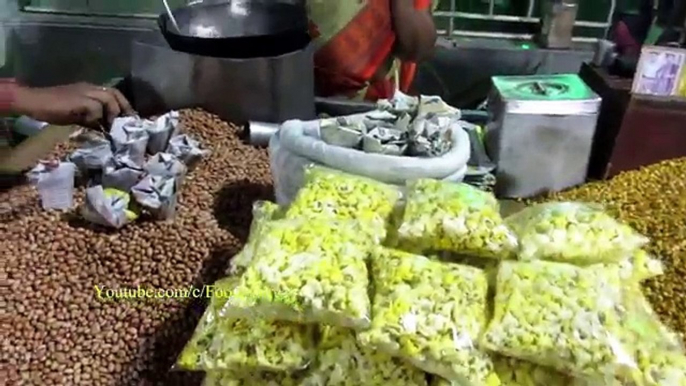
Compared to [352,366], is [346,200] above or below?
above

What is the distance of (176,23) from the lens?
172 centimetres

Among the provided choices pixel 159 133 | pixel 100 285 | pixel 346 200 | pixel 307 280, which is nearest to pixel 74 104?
pixel 159 133

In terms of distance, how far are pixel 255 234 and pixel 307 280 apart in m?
0.18

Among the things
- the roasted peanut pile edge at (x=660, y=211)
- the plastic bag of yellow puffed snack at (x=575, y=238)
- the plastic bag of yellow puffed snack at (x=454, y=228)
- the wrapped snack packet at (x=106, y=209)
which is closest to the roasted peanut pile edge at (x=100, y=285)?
the wrapped snack packet at (x=106, y=209)

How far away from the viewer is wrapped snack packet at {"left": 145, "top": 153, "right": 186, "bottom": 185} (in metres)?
1.24

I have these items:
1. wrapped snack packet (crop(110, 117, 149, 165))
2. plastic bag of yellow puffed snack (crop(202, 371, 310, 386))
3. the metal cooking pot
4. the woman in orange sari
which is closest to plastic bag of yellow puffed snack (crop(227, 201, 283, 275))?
plastic bag of yellow puffed snack (crop(202, 371, 310, 386))

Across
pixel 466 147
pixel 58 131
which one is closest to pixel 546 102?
pixel 466 147

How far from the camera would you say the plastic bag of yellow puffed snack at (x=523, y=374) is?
0.80 meters

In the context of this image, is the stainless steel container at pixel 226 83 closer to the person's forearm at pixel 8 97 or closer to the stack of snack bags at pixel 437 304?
the person's forearm at pixel 8 97

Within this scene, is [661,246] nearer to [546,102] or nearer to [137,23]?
[546,102]

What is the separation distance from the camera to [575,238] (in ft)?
2.88

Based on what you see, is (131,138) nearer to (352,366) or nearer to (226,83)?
(226,83)

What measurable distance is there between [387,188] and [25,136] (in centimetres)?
117

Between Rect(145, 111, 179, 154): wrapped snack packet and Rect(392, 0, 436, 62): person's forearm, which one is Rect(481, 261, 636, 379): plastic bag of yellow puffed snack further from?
Rect(392, 0, 436, 62): person's forearm
